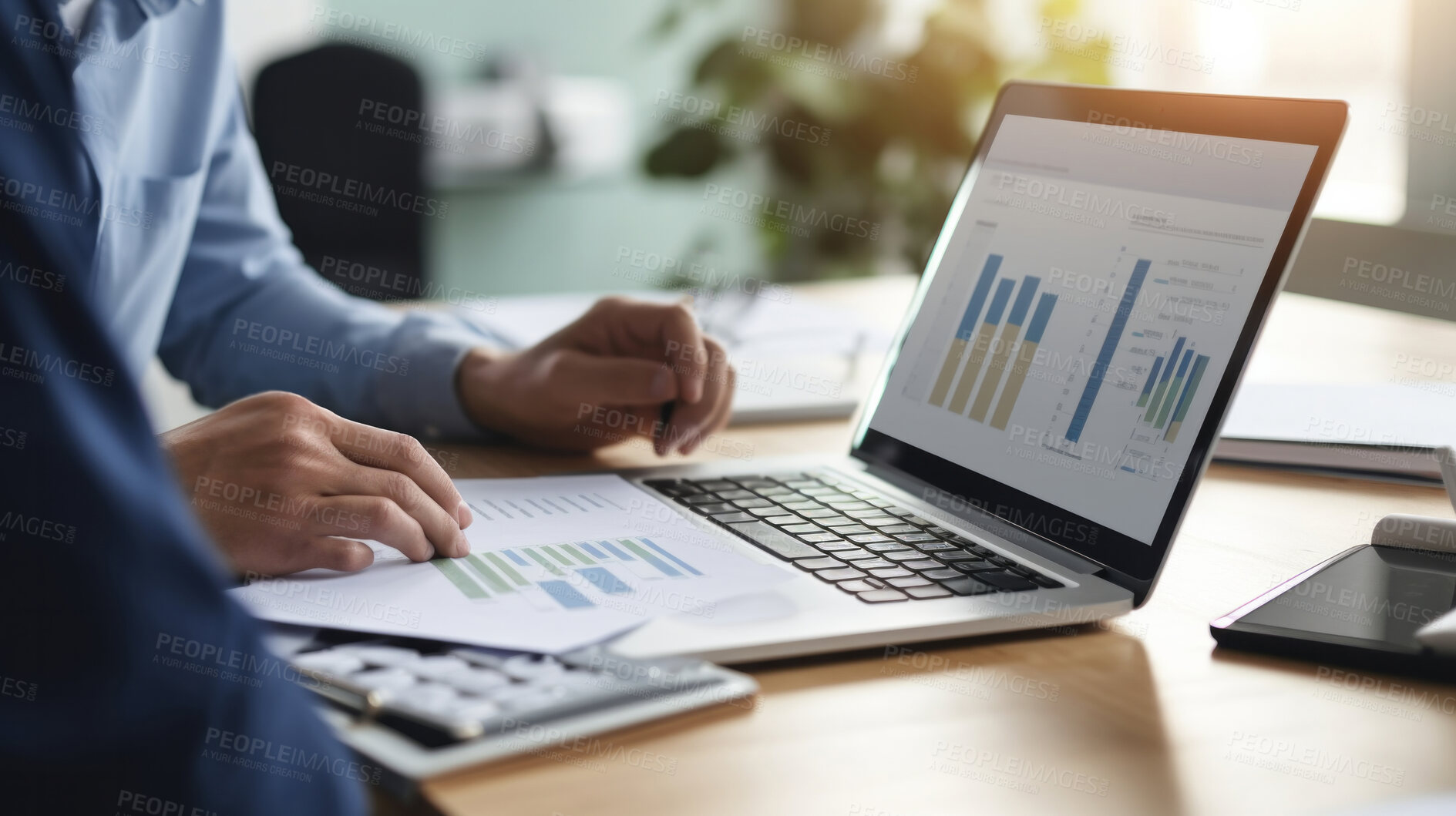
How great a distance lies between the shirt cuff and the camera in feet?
3.22

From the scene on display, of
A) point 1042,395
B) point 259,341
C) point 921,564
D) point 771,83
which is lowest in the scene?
point 259,341

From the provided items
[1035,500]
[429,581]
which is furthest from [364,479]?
[1035,500]

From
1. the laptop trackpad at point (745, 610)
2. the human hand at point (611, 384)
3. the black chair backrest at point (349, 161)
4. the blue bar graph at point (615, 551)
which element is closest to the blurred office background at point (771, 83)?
the black chair backrest at point (349, 161)

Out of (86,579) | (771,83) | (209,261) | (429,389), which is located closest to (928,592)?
(86,579)

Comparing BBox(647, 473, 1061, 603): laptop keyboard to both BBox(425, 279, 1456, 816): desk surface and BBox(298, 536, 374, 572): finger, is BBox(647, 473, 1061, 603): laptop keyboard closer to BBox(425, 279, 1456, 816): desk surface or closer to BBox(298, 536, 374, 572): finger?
BBox(425, 279, 1456, 816): desk surface

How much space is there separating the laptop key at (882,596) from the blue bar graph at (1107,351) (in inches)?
6.4

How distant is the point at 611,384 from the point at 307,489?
31 centimetres

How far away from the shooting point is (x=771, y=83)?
2865 mm

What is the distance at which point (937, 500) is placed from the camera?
789 mm

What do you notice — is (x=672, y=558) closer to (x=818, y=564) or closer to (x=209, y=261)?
(x=818, y=564)

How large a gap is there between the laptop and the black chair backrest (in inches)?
64.8

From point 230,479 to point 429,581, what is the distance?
142mm

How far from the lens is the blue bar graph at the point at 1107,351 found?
27.6 inches

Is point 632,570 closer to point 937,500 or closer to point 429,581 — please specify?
point 429,581
